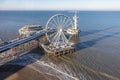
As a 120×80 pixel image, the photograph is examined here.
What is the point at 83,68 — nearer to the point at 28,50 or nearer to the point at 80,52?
the point at 80,52

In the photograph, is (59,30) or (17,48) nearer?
(59,30)

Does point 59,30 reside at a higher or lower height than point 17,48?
higher

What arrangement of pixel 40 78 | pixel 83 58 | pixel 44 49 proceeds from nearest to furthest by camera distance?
pixel 40 78 → pixel 83 58 → pixel 44 49

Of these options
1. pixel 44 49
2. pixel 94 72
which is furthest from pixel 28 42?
pixel 94 72

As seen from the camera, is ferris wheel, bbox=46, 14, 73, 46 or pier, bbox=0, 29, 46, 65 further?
ferris wheel, bbox=46, 14, 73, 46

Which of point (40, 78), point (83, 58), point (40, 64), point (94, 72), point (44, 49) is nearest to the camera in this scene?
point (40, 78)

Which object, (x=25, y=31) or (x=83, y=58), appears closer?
(x=83, y=58)

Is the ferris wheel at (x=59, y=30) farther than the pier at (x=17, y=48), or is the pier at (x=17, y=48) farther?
the ferris wheel at (x=59, y=30)

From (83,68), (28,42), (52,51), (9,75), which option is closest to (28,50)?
(28,42)

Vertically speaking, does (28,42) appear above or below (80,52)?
above

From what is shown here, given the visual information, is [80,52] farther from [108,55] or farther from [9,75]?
[9,75]
